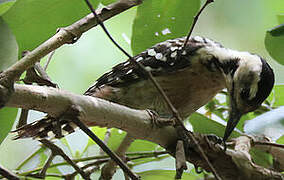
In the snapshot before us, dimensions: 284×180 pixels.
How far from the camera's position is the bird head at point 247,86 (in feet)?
4.93

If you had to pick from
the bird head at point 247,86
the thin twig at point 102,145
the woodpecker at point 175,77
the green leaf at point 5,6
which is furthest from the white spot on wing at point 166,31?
the thin twig at point 102,145

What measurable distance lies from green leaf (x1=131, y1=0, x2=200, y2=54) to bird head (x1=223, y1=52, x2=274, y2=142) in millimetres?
270

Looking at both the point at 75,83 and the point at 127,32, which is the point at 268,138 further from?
the point at 75,83

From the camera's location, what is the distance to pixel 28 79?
1074 millimetres

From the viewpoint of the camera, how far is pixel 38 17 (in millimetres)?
Result: 1262

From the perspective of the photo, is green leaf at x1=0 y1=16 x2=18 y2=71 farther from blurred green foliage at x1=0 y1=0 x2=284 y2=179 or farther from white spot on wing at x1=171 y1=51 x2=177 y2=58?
white spot on wing at x1=171 y1=51 x2=177 y2=58

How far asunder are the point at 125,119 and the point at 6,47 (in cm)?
39

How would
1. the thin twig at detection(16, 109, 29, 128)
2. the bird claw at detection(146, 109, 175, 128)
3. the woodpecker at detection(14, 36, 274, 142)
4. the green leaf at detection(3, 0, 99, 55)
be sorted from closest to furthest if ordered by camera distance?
the bird claw at detection(146, 109, 175, 128) → the green leaf at detection(3, 0, 99, 55) → the thin twig at detection(16, 109, 29, 128) → the woodpecker at detection(14, 36, 274, 142)

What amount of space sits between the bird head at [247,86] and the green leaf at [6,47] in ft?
2.25

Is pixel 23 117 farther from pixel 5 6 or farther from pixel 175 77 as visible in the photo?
pixel 175 77

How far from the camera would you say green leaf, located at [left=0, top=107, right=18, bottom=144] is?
4.14 ft

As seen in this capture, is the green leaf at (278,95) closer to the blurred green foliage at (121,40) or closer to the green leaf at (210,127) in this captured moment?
the blurred green foliage at (121,40)

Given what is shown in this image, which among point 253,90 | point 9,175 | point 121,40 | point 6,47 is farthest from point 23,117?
point 121,40

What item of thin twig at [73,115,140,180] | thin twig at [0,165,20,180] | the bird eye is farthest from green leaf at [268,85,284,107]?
thin twig at [0,165,20,180]
